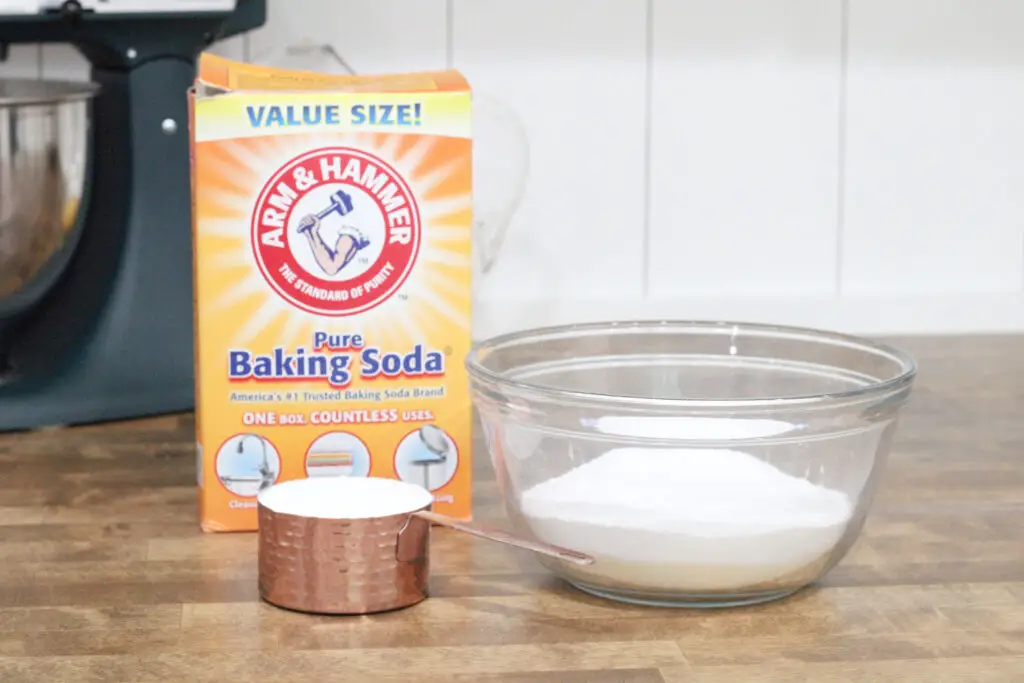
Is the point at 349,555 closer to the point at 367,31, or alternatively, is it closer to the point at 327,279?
the point at 327,279

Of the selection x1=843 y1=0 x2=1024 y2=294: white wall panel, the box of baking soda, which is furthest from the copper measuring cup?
x1=843 y1=0 x2=1024 y2=294: white wall panel

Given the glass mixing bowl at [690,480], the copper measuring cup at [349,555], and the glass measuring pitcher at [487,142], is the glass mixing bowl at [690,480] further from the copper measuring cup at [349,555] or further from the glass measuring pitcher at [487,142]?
the glass measuring pitcher at [487,142]

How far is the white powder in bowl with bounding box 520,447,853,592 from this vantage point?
31.6 inches

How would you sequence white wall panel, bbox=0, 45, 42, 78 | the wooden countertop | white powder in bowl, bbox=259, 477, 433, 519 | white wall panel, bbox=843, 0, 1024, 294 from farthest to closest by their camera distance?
white wall panel, bbox=843, 0, 1024, 294 → white wall panel, bbox=0, 45, 42, 78 → white powder in bowl, bbox=259, 477, 433, 519 → the wooden countertop

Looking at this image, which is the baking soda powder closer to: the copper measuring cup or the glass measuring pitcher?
the copper measuring cup

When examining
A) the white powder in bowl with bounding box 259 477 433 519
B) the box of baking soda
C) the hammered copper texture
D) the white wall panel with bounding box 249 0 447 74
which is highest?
the white wall panel with bounding box 249 0 447 74

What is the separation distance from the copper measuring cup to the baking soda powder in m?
0.02

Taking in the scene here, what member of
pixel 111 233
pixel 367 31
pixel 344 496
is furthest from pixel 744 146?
pixel 344 496

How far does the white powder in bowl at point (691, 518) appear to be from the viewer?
803mm

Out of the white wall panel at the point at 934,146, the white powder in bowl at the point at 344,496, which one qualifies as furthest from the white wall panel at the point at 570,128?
the white powder in bowl at the point at 344,496

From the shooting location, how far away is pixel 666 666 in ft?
2.52

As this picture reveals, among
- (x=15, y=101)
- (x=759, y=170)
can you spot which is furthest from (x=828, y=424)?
(x=759, y=170)

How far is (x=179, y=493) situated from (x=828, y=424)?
0.47 metres

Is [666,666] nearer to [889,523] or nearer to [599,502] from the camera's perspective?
[599,502]
